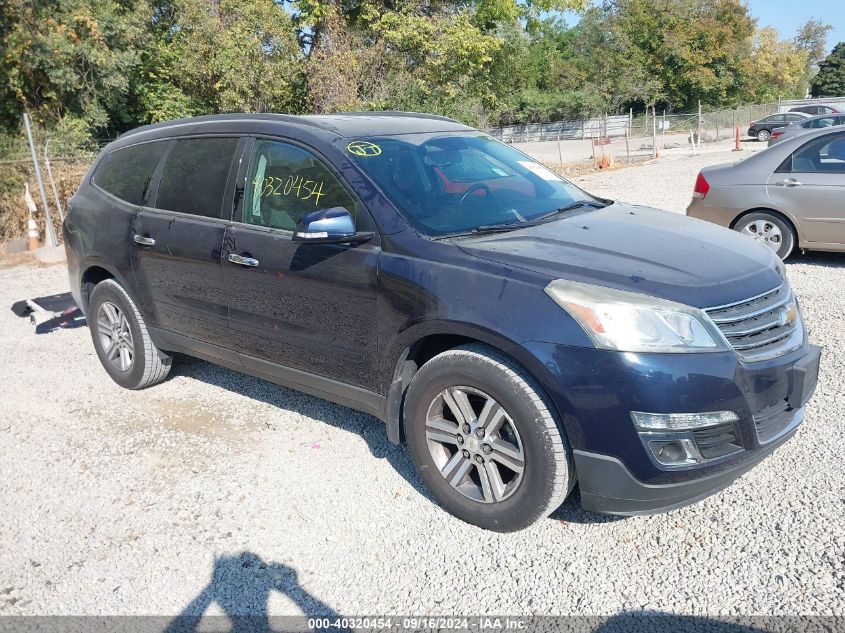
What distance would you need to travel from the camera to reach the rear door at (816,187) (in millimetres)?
7410

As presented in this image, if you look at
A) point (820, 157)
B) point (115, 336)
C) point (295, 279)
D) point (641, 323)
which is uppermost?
point (820, 157)

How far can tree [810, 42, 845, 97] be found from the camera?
84812 mm

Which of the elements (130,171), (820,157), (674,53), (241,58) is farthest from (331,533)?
(674,53)

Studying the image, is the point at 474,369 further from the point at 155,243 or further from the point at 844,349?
the point at 844,349

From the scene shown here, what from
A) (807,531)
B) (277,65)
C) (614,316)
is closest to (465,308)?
(614,316)

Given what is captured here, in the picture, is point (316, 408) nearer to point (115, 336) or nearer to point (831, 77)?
point (115, 336)

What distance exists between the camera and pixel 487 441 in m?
3.13

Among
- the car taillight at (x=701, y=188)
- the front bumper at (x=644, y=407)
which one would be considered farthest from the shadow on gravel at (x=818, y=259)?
the front bumper at (x=644, y=407)

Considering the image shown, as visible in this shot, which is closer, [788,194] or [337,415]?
A: [337,415]

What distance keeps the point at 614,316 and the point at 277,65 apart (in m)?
20.4

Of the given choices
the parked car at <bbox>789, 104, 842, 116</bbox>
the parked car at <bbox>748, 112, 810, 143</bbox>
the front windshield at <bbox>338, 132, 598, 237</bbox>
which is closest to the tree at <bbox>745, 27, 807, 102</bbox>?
the parked car at <bbox>789, 104, 842, 116</bbox>

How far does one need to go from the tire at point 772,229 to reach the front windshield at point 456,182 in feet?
14.3

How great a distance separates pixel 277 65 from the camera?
829 inches

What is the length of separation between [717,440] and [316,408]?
2.74 metres
